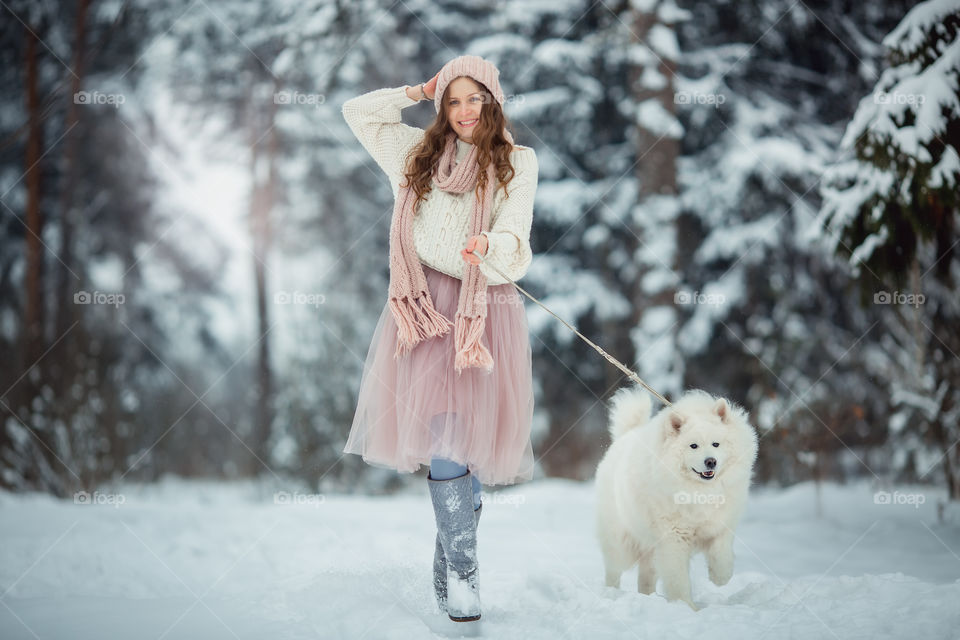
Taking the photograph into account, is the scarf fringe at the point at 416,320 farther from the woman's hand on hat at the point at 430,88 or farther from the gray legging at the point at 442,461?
the woman's hand on hat at the point at 430,88

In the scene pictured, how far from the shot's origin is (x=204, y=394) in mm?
9398

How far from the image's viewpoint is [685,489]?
2.85m

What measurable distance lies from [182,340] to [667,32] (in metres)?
6.83

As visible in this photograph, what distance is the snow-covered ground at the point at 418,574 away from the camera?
2449 millimetres

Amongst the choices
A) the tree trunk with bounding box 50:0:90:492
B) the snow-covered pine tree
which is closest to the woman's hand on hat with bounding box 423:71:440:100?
the snow-covered pine tree

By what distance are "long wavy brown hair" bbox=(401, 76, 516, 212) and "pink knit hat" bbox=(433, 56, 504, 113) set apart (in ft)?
0.08

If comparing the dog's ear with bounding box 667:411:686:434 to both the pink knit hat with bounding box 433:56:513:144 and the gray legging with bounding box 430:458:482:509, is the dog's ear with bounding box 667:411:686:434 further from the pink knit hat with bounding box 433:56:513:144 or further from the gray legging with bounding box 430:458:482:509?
the pink knit hat with bounding box 433:56:513:144

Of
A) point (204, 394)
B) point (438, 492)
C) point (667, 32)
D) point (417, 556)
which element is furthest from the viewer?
point (204, 394)

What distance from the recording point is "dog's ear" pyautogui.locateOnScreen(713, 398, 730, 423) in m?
2.92

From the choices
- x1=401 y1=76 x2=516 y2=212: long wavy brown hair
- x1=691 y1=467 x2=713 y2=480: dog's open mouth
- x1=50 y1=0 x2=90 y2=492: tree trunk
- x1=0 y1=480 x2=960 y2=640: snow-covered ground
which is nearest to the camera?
x1=0 y1=480 x2=960 y2=640: snow-covered ground

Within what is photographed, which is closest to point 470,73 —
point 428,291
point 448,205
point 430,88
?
point 430,88

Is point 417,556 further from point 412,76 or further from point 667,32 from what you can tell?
point 412,76

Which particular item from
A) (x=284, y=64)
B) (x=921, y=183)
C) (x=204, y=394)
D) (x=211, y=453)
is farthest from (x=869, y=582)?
(x=204, y=394)

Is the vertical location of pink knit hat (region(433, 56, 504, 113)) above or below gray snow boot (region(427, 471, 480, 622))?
above
